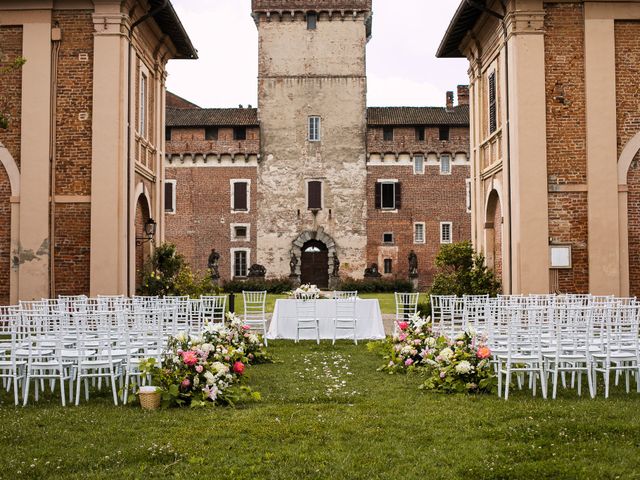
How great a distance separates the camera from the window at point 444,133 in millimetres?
42219

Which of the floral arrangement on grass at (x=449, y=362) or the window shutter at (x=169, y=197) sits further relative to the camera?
the window shutter at (x=169, y=197)

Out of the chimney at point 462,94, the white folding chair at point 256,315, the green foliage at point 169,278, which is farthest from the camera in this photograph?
the chimney at point 462,94

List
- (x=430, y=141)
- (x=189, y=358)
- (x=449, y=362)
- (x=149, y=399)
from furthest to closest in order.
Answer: (x=430, y=141), (x=449, y=362), (x=189, y=358), (x=149, y=399)

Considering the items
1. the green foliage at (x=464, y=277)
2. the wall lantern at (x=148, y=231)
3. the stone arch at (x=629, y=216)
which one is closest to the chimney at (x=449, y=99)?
the green foliage at (x=464, y=277)

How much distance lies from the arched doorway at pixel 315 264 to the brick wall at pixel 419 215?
91.3 inches

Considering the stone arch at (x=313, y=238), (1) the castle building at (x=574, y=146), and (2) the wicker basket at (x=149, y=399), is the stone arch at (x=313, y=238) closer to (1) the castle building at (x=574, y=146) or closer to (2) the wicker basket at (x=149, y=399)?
(1) the castle building at (x=574, y=146)

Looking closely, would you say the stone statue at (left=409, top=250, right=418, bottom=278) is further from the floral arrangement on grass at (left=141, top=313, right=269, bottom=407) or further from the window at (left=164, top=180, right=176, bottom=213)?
the floral arrangement on grass at (left=141, top=313, right=269, bottom=407)

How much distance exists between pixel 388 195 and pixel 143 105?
934 inches

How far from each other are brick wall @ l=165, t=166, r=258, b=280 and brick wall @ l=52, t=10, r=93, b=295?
2522 cm

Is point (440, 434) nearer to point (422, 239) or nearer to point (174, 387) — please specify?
point (174, 387)

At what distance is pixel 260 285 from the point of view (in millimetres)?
38500

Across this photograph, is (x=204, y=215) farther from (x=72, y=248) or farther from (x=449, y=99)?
(x=72, y=248)

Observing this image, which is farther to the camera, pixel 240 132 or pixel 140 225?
pixel 240 132

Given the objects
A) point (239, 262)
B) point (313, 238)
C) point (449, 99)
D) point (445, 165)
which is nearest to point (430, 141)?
point (445, 165)
